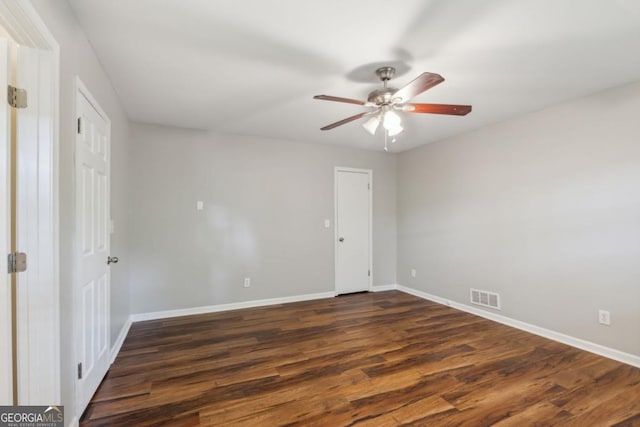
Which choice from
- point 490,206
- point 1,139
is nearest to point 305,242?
point 490,206

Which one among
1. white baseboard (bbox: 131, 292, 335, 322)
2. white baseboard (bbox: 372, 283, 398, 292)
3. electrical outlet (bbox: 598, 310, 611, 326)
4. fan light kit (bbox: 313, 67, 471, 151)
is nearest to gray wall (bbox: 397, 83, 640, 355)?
electrical outlet (bbox: 598, 310, 611, 326)

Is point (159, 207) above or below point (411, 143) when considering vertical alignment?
below

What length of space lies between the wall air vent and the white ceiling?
2159 millimetres

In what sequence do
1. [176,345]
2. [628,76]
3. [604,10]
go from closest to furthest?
1. [604,10]
2. [628,76]
3. [176,345]

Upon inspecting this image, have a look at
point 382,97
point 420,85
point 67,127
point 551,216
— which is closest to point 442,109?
point 420,85

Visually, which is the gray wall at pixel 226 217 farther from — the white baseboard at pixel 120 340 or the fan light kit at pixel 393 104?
the fan light kit at pixel 393 104

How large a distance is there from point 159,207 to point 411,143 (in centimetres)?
Answer: 365

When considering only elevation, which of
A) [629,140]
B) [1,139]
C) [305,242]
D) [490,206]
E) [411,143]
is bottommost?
[305,242]

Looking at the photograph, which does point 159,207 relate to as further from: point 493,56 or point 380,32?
point 493,56

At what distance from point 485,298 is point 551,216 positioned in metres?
1.25

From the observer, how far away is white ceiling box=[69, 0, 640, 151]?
1.60 meters

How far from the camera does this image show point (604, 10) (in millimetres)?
1597

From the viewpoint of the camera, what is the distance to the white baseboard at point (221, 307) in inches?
138

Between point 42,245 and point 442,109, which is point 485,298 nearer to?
point 442,109
